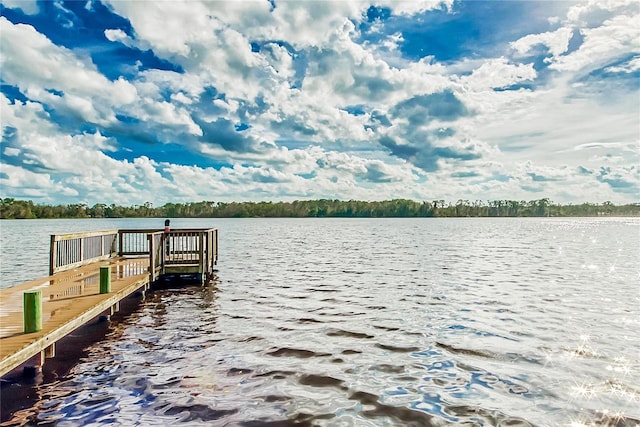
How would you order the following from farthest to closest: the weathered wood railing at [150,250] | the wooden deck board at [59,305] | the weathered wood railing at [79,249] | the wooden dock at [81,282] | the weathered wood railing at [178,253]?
1. the weathered wood railing at [178,253]
2. the weathered wood railing at [150,250]
3. the weathered wood railing at [79,249]
4. the wooden dock at [81,282]
5. the wooden deck board at [59,305]

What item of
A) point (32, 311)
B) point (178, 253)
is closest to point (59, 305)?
point (32, 311)

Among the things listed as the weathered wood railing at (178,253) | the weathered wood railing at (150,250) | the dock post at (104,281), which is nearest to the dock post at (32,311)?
the dock post at (104,281)

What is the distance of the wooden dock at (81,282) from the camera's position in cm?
809

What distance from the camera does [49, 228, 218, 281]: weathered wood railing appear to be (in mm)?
16641

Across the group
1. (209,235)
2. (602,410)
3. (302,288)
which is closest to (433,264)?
(302,288)

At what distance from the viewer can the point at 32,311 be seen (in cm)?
822

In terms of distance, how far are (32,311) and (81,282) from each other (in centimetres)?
642

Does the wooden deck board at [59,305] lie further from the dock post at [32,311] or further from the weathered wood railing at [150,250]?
the weathered wood railing at [150,250]

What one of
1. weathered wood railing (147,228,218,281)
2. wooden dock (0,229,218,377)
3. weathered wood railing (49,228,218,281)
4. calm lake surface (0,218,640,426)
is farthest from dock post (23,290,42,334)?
weathered wood railing (147,228,218,281)

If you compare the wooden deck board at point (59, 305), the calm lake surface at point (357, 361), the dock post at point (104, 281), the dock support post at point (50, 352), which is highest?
the dock post at point (104, 281)

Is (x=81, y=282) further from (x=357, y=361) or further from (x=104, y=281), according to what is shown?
(x=357, y=361)

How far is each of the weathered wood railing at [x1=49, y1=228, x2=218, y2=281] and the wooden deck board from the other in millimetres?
559

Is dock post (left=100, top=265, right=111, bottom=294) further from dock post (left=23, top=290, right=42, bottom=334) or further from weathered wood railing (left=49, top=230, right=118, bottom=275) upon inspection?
weathered wood railing (left=49, top=230, right=118, bottom=275)

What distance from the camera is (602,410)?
24.0 ft
